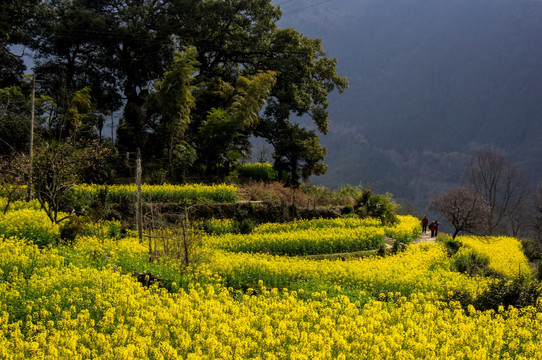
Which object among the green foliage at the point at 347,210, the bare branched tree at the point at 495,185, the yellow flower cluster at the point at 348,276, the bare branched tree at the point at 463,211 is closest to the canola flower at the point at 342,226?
the green foliage at the point at 347,210

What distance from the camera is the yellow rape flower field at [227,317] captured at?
6297 millimetres

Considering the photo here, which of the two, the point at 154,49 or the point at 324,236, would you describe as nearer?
the point at 324,236

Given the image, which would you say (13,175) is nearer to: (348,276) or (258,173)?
(348,276)

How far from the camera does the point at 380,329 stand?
24.2ft

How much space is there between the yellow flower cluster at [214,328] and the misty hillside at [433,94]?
110 m

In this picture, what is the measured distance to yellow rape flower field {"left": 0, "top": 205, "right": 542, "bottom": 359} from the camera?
6.30 metres

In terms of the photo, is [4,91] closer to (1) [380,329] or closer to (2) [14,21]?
(2) [14,21]

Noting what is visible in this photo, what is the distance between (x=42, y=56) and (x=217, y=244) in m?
22.1

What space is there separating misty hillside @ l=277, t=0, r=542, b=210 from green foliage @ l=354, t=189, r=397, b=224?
93069 mm

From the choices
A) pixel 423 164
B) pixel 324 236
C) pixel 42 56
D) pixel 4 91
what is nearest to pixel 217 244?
pixel 324 236

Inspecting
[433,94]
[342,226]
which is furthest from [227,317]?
[433,94]

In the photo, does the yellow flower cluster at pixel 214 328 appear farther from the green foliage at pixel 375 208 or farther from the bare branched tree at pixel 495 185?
the bare branched tree at pixel 495 185

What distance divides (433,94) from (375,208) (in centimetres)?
13936

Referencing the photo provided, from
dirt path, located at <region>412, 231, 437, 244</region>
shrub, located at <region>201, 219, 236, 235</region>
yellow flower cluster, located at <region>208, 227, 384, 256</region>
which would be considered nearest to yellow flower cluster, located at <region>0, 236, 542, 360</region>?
yellow flower cluster, located at <region>208, 227, 384, 256</region>
